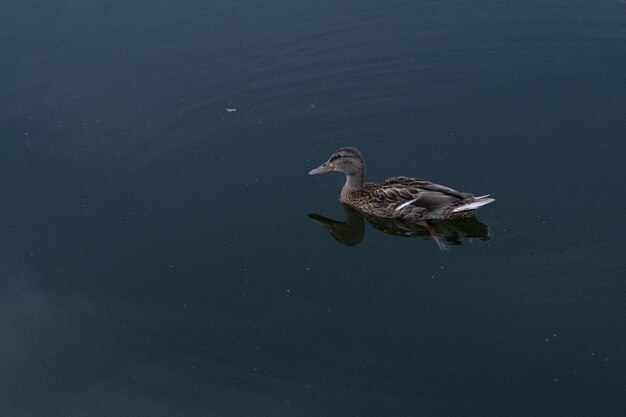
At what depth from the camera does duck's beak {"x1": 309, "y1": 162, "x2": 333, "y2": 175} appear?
413 inches

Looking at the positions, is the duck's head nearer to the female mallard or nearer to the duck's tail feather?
the female mallard

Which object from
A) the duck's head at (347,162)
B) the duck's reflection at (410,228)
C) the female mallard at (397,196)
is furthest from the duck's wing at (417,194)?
the duck's head at (347,162)

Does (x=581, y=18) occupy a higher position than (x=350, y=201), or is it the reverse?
(x=581, y=18)

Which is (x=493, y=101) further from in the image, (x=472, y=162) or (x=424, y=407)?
(x=424, y=407)

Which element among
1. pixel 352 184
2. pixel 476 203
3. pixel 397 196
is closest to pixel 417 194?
pixel 397 196

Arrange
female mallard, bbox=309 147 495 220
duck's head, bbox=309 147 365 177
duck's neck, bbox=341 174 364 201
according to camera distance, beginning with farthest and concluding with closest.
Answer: duck's neck, bbox=341 174 364 201
duck's head, bbox=309 147 365 177
female mallard, bbox=309 147 495 220

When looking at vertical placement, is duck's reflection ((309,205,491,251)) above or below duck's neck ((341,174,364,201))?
below

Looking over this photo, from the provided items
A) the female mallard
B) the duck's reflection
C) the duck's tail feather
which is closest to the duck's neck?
the female mallard

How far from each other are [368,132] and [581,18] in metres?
4.63

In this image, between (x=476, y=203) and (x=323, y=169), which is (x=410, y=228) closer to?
(x=476, y=203)

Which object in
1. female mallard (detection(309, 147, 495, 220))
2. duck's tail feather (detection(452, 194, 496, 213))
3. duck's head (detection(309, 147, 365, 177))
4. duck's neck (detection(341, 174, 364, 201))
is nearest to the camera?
duck's tail feather (detection(452, 194, 496, 213))

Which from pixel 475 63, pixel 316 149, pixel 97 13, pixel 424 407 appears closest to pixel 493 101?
pixel 475 63

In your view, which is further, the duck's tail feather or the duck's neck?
the duck's neck

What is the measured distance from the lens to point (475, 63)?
42.4 feet
